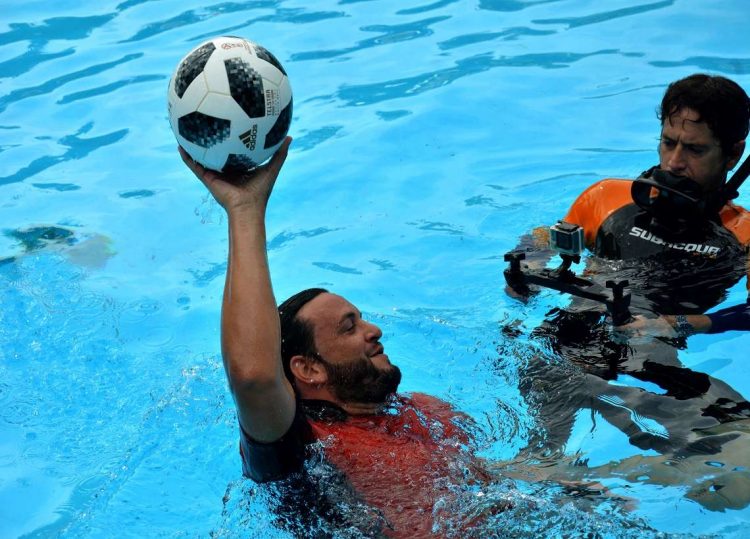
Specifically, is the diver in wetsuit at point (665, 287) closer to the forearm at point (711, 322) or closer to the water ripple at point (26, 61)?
the forearm at point (711, 322)

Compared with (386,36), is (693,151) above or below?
above

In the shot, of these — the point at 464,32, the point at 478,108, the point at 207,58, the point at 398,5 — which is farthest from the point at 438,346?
the point at 398,5

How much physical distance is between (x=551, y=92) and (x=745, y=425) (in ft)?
17.5

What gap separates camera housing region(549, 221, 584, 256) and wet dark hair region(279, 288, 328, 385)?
4.32 feet

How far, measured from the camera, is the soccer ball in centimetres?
333

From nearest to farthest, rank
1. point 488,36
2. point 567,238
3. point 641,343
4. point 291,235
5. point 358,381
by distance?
point 358,381 < point 567,238 < point 641,343 < point 291,235 < point 488,36

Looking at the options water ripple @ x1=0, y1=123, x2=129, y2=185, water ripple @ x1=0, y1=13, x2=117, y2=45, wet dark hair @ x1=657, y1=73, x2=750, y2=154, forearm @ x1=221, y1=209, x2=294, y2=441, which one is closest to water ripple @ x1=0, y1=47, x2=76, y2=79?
water ripple @ x1=0, y1=13, x2=117, y2=45

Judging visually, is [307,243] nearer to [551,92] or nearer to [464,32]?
[551,92]

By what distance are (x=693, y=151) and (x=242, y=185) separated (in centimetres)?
283

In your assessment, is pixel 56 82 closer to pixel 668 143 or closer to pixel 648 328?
pixel 668 143

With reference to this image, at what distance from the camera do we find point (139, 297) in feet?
21.7

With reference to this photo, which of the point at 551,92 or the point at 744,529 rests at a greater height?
the point at 551,92

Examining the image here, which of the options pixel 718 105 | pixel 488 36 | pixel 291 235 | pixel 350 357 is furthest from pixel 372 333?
pixel 488 36

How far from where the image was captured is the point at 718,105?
199 inches
